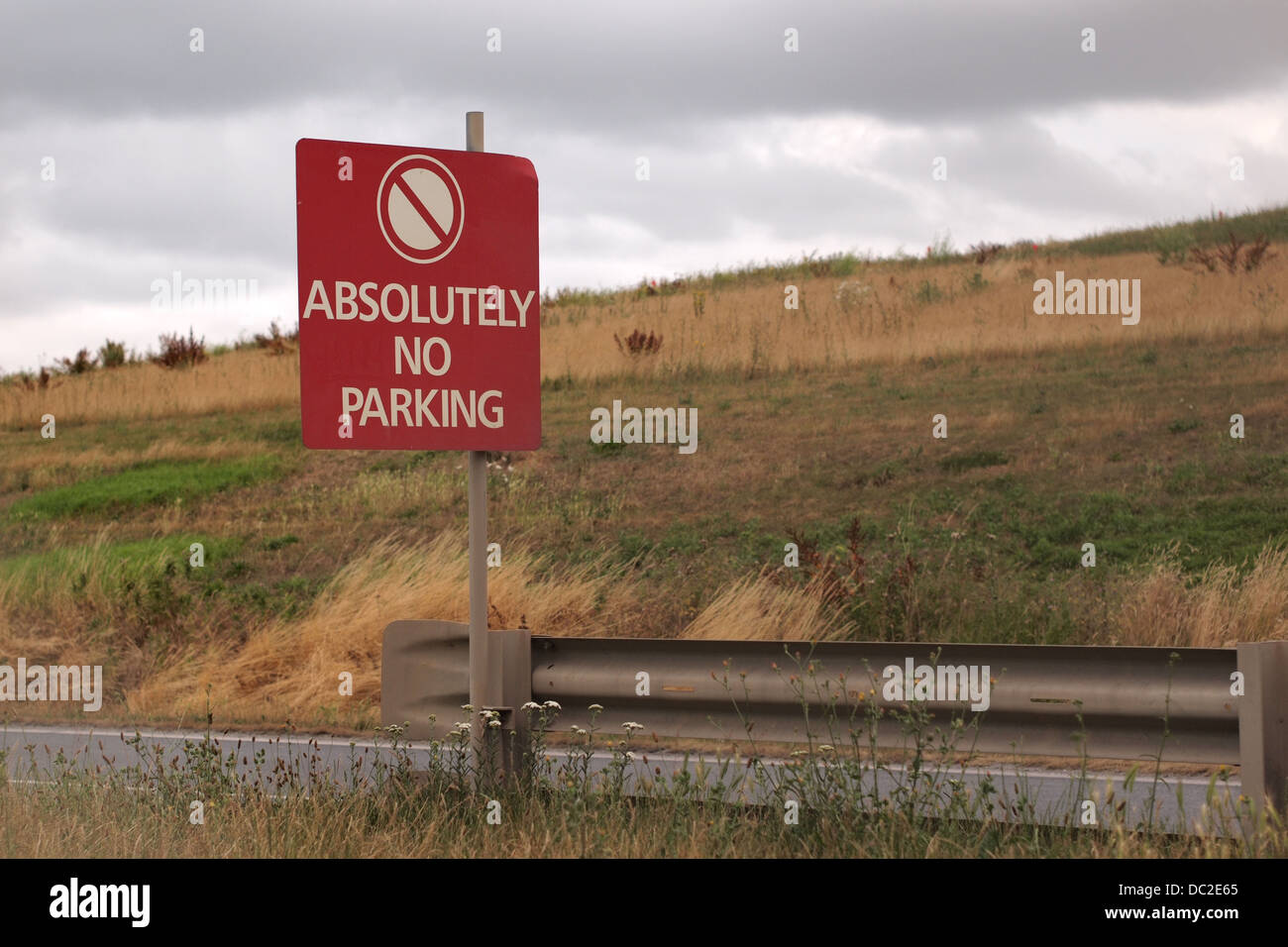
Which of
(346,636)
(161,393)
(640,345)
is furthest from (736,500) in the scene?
(161,393)

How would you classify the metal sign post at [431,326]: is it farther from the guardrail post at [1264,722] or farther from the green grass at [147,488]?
the green grass at [147,488]

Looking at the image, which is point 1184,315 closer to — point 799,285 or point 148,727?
point 799,285

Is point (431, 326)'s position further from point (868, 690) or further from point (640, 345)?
point (640, 345)

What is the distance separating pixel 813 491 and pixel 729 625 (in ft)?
19.7

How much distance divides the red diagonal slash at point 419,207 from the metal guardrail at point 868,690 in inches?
77.5

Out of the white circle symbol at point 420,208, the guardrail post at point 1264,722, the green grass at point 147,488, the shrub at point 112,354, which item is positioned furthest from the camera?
the shrub at point 112,354

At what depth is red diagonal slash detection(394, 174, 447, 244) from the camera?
6395mm

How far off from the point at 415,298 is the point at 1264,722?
13.8ft

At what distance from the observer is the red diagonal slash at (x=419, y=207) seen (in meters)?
6.39

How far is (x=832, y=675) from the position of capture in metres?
6.14

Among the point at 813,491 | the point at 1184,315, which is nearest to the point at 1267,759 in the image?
the point at 813,491

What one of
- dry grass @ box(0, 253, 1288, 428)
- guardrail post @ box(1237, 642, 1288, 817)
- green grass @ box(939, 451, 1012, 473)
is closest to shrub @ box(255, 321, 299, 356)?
dry grass @ box(0, 253, 1288, 428)

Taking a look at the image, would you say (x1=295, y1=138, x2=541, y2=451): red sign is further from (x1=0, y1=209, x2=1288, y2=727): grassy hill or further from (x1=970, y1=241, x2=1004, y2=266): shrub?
(x1=970, y1=241, x2=1004, y2=266): shrub

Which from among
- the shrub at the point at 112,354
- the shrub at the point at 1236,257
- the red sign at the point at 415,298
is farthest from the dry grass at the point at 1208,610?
the shrub at the point at 112,354
